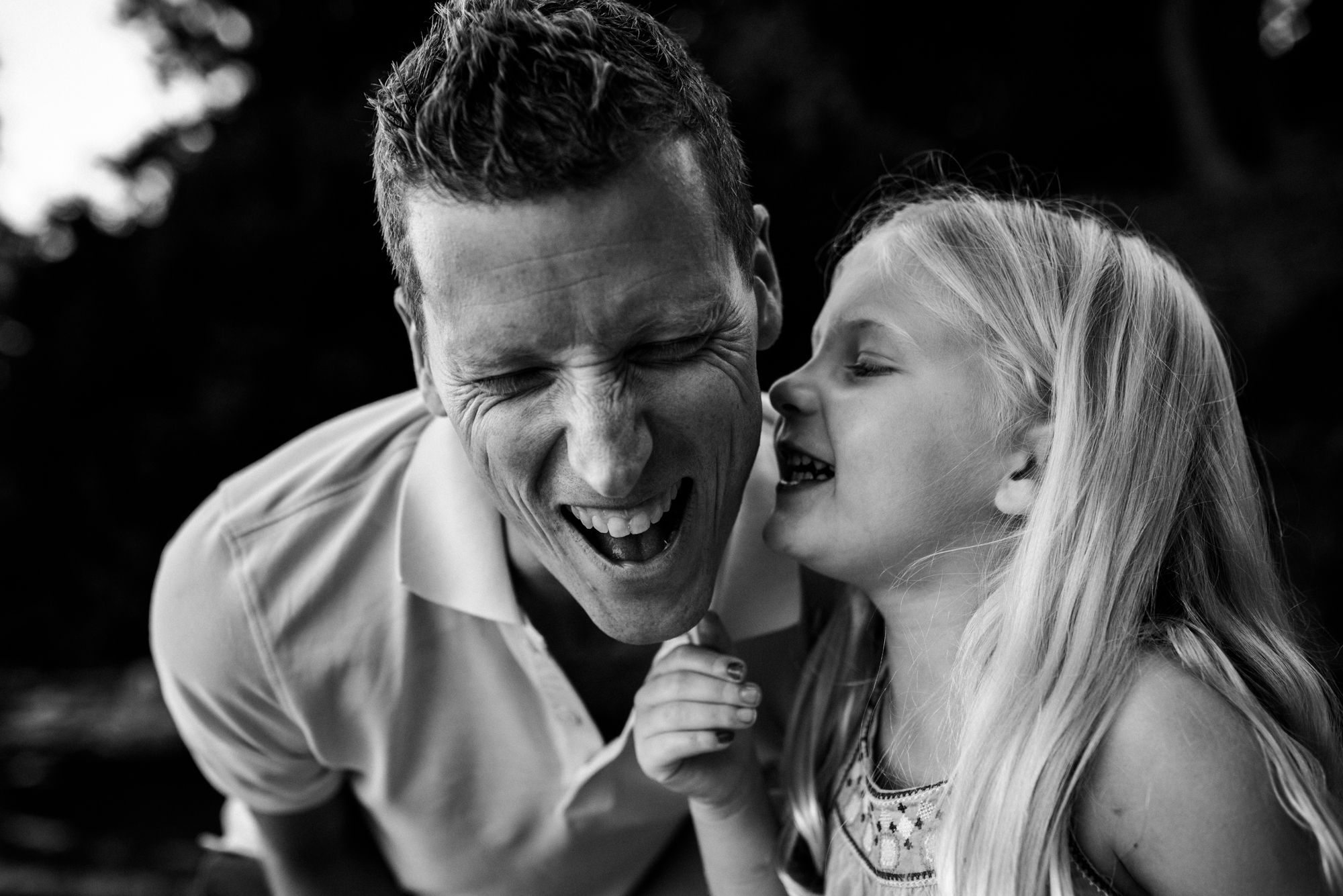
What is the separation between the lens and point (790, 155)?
207 inches

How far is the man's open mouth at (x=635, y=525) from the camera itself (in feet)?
6.38

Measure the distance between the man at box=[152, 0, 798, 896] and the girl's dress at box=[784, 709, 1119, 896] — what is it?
39 centimetres

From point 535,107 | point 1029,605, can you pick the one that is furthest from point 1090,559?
point 535,107

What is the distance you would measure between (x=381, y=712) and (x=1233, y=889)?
157cm

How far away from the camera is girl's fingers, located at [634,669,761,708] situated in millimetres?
Result: 2023

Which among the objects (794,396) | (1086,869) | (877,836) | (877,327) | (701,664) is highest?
(877,327)

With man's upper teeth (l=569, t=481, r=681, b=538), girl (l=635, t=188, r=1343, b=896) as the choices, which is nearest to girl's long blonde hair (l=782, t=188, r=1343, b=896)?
girl (l=635, t=188, r=1343, b=896)

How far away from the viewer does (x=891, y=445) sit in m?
2.06

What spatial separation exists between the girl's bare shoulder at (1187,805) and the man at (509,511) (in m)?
0.71

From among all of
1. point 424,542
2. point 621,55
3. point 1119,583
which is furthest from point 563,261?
point 1119,583

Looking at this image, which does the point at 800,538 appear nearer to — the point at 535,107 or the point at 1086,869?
the point at 1086,869

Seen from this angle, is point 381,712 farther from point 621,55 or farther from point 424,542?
point 621,55

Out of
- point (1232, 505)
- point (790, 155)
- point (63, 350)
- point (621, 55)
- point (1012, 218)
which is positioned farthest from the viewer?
point (790, 155)

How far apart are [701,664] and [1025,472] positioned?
0.67 metres
